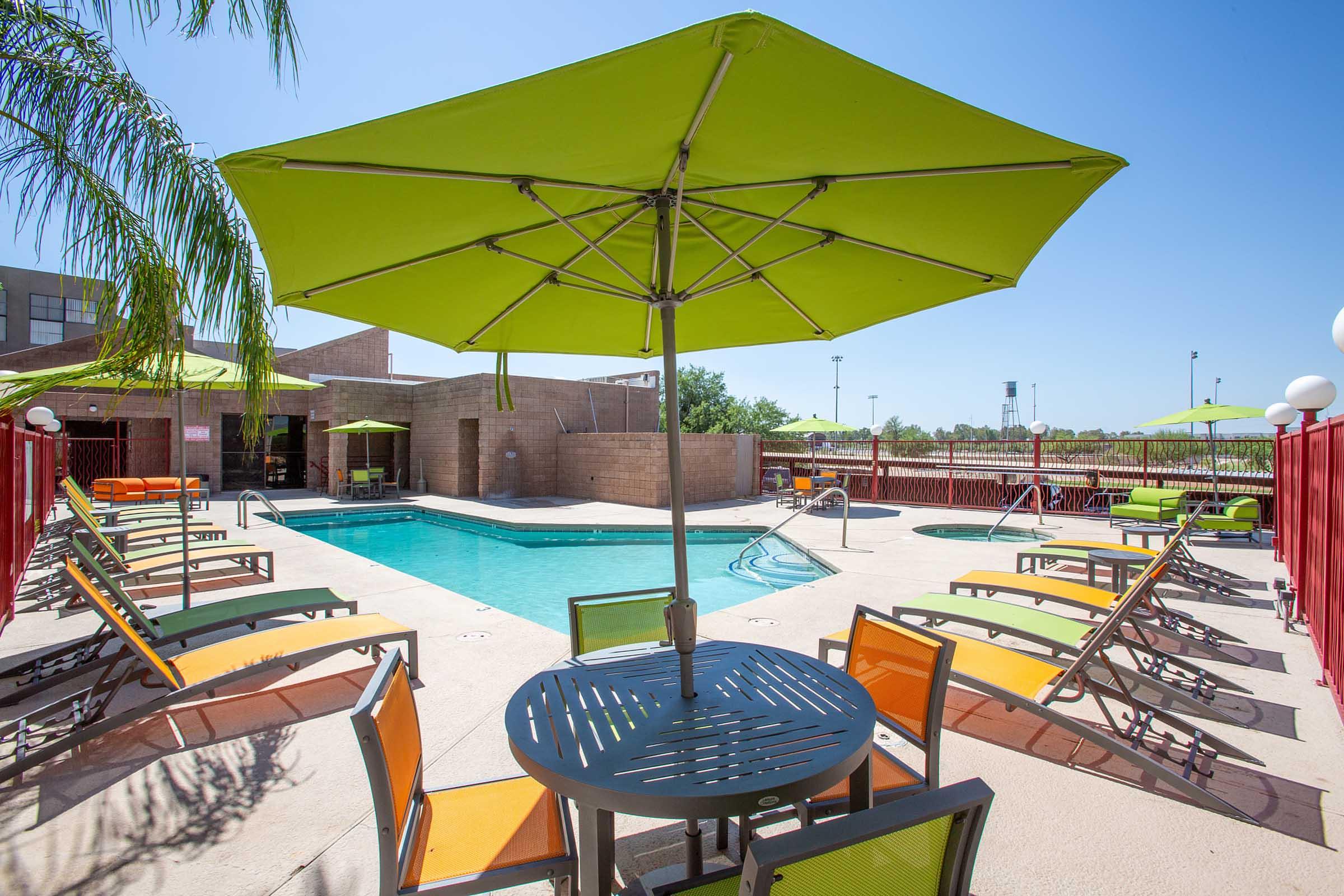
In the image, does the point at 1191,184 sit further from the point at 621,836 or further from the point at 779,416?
the point at 779,416

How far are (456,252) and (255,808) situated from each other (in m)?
2.21

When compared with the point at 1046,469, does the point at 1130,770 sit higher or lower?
lower

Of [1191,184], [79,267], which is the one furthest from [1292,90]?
[79,267]

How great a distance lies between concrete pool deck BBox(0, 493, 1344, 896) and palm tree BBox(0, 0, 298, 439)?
67.6 inches

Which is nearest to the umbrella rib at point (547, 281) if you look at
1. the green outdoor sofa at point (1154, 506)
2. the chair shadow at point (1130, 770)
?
the chair shadow at point (1130, 770)

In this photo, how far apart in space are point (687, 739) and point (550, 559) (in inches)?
326

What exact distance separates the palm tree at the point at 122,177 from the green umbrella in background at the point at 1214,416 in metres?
12.3

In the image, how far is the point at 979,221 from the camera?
2.19 m

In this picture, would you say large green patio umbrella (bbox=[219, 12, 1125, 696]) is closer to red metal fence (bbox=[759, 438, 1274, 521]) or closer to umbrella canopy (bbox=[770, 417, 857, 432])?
red metal fence (bbox=[759, 438, 1274, 521])

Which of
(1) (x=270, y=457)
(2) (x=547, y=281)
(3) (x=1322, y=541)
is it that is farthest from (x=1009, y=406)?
(2) (x=547, y=281)

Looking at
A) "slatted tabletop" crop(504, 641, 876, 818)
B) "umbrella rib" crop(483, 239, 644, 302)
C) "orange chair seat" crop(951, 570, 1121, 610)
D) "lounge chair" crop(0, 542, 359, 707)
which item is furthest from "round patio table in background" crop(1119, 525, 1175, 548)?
"lounge chair" crop(0, 542, 359, 707)

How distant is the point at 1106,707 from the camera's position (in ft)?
→ 8.61

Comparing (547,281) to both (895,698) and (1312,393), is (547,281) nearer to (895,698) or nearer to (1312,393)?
(895,698)

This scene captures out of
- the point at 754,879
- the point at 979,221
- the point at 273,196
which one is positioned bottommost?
the point at 754,879
